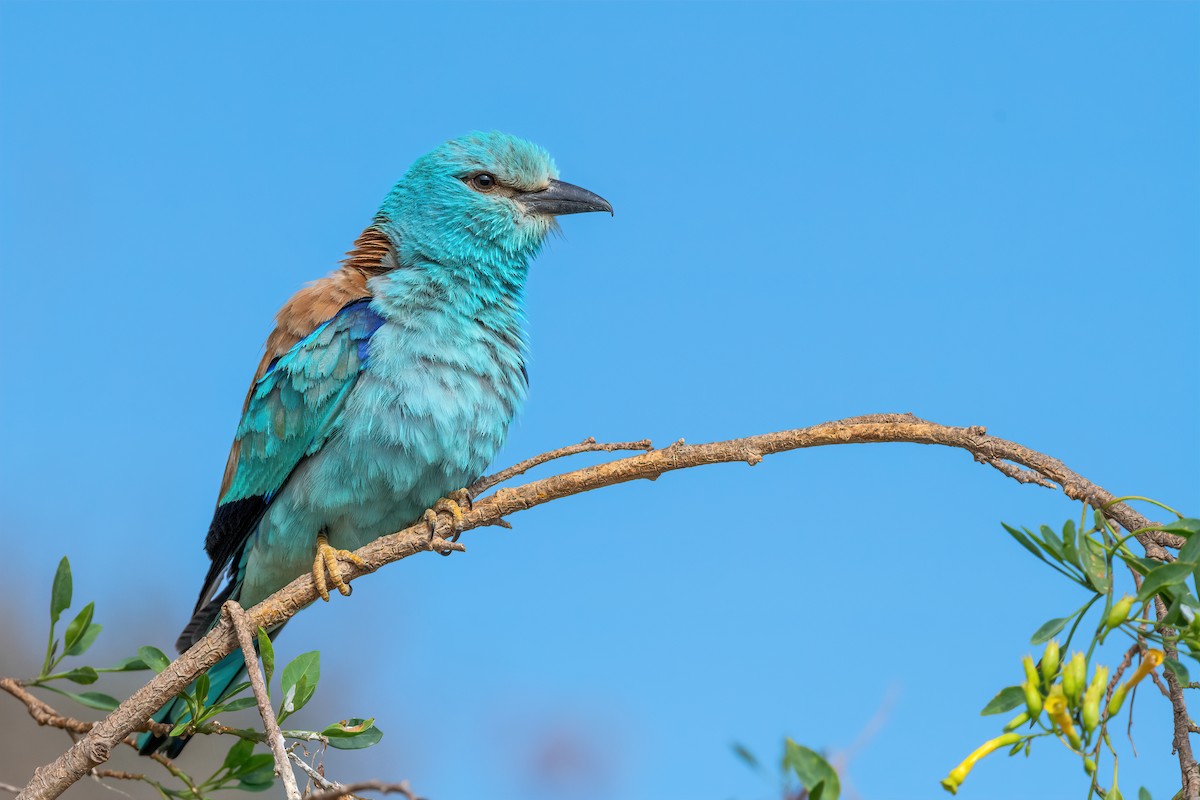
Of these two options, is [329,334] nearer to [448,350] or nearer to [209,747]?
[448,350]

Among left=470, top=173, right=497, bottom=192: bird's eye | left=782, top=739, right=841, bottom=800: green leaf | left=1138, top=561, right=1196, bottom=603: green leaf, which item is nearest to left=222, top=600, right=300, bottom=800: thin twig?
left=782, top=739, right=841, bottom=800: green leaf

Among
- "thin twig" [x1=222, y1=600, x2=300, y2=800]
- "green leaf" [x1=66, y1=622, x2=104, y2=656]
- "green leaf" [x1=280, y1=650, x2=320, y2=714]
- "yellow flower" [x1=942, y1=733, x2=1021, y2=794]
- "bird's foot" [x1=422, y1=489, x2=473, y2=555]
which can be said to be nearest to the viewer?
"yellow flower" [x1=942, y1=733, x2=1021, y2=794]

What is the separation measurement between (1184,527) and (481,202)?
322 cm

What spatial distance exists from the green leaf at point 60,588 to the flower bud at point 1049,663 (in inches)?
106

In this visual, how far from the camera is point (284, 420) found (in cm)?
404

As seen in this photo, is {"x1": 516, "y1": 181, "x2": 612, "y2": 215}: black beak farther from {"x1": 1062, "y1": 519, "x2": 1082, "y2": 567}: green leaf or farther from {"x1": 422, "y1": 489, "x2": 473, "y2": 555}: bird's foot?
{"x1": 1062, "y1": 519, "x2": 1082, "y2": 567}: green leaf

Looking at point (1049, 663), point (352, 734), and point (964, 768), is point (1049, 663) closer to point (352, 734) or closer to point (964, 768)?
point (964, 768)

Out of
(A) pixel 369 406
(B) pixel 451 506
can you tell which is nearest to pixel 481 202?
(A) pixel 369 406

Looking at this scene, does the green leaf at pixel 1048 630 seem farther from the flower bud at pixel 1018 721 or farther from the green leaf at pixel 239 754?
the green leaf at pixel 239 754

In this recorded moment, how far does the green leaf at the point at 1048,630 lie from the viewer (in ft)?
6.47

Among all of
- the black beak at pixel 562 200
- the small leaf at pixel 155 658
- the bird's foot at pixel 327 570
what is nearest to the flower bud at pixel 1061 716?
the bird's foot at pixel 327 570

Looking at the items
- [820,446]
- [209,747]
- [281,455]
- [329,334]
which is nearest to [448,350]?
[329,334]

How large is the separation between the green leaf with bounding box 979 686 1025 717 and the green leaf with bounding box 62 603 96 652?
2.57 meters

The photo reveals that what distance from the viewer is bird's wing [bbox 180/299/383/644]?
3934 mm
